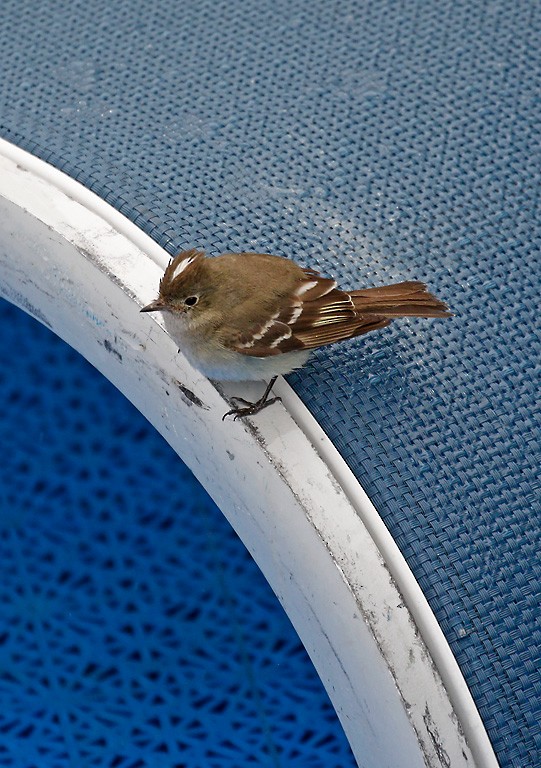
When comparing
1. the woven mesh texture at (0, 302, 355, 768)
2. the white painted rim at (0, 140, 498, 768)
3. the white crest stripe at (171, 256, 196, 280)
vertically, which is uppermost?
the white crest stripe at (171, 256, 196, 280)

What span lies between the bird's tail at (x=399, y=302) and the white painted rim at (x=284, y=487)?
0.16 meters

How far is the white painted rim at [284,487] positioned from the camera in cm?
126

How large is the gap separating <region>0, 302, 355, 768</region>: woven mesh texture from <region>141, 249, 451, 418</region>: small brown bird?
34.4 inches

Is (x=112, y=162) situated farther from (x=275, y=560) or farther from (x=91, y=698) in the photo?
(x=91, y=698)

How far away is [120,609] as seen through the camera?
7.10 feet

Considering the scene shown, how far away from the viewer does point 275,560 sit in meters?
1.38

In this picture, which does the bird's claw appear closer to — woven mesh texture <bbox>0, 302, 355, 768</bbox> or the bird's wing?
the bird's wing

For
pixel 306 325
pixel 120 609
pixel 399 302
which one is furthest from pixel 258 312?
pixel 120 609

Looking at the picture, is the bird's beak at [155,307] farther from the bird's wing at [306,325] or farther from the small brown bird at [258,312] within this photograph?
the bird's wing at [306,325]

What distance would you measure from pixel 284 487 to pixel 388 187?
1.93 ft

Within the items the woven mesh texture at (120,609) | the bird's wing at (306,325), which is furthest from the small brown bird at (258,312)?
the woven mesh texture at (120,609)

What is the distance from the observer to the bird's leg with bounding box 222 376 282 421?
53.2 inches

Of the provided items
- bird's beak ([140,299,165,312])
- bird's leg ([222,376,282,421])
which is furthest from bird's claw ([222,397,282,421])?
bird's beak ([140,299,165,312])

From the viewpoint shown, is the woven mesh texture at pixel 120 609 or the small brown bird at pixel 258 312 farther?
the woven mesh texture at pixel 120 609
